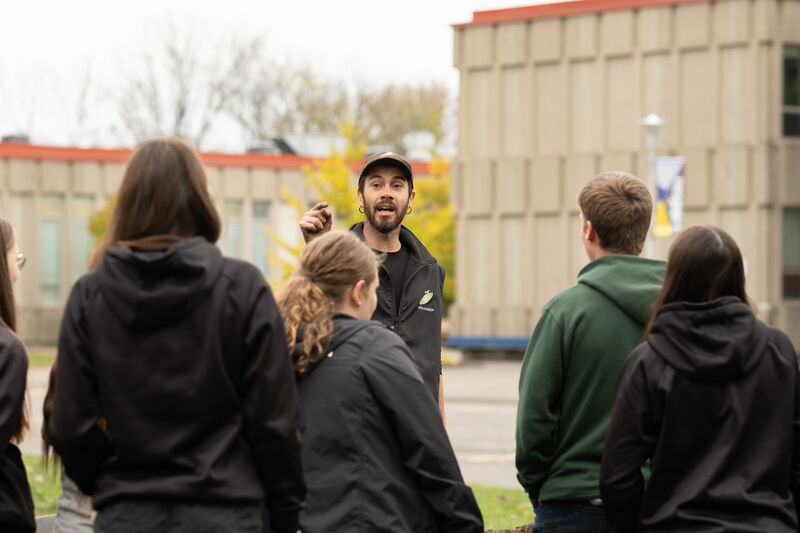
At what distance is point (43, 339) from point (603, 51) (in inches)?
868

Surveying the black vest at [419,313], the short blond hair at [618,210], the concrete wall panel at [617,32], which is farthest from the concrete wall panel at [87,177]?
the short blond hair at [618,210]

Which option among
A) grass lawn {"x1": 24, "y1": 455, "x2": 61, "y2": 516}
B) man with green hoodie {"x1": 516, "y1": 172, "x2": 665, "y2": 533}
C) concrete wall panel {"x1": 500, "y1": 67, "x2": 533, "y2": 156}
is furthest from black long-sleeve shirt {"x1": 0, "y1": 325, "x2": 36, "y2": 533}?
concrete wall panel {"x1": 500, "y1": 67, "x2": 533, "y2": 156}

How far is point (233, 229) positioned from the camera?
1918 inches

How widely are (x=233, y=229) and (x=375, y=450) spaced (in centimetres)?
4457

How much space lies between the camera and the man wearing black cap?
658cm

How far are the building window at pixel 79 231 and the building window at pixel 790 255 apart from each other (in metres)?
24.1

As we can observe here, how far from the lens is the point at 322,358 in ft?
15.2

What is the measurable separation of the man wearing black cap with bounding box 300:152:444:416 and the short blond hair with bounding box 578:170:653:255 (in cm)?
157

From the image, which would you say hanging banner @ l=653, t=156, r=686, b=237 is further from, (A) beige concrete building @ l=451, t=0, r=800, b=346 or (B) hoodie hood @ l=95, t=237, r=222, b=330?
(B) hoodie hood @ l=95, t=237, r=222, b=330

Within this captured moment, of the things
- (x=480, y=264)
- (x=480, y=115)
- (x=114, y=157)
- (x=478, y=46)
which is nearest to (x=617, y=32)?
(x=478, y=46)

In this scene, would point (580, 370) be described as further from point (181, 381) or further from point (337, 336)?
point (181, 381)

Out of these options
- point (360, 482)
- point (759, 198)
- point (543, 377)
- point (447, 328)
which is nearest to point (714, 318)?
point (543, 377)

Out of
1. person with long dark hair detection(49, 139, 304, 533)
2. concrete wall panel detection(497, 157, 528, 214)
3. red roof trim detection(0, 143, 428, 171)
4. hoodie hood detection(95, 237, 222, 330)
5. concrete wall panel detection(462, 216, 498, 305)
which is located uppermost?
red roof trim detection(0, 143, 428, 171)

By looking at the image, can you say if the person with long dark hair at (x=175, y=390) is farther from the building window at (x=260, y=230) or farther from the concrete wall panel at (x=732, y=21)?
the building window at (x=260, y=230)
